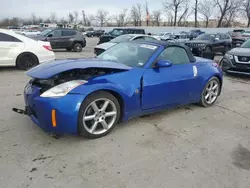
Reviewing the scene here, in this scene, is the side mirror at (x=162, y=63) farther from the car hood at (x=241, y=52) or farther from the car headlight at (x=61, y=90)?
the car hood at (x=241, y=52)

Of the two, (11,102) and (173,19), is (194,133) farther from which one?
(173,19)

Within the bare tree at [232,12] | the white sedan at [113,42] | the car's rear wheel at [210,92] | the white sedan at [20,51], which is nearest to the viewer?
the car's rear wheel at [210,92]

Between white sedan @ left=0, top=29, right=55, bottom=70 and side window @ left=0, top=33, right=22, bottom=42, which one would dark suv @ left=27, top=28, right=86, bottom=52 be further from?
side window @ left=0, top=33, right=22, bottom=42

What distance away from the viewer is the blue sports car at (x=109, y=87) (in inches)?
123

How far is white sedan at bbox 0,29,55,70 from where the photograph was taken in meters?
8.05

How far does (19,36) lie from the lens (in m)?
8.41

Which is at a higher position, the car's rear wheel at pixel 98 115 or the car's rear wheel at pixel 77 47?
the car's rear wheel at pixel 77 47

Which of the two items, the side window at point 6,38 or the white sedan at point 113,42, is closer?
the side window at point 6,38

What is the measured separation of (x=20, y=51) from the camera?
27.0 feet

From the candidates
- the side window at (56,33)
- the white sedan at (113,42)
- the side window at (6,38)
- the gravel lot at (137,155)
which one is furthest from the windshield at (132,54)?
the side window at (56,33)

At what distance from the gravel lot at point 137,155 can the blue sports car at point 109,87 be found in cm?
29

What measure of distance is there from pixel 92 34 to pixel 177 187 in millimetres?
49149

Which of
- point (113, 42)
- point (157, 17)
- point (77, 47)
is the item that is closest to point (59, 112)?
point (113, 42)

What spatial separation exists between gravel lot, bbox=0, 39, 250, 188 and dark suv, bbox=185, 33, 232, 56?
11.1 meters
